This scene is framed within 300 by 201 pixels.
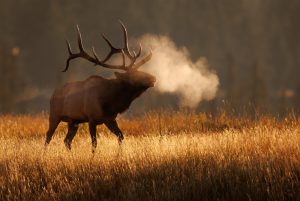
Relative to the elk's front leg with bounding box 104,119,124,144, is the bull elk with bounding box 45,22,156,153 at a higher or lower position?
higher

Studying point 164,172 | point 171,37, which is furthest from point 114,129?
point 171,37

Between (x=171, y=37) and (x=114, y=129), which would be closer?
(x=114, y=129)

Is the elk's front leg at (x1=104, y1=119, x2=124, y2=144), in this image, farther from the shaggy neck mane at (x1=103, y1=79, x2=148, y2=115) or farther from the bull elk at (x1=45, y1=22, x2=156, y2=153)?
the shaggy neck mane at (x1=103, y1=79, x2=148, y2=115)

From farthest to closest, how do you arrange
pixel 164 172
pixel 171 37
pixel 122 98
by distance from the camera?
1. pixel 171 37
2. pixel 122 98
3. pixel 164 172

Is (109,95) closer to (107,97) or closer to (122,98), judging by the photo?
(107,97)

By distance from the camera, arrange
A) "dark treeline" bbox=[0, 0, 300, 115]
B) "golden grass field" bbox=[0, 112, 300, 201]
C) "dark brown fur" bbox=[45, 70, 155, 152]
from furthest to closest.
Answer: "dark treeline" bbox=[0, 0, 300, 115], "dark brown fur" bbox=[45, 70, 155, 152], "golden grass field" bbox=[0, 112, 300, 201]

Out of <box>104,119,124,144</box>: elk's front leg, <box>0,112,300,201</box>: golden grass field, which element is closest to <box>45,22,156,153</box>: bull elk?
<box>104,119,124,144</box>: elk's front leg

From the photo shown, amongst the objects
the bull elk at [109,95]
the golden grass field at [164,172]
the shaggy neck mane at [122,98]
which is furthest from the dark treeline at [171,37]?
the golden grass field at [164,172]

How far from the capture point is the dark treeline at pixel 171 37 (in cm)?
5435

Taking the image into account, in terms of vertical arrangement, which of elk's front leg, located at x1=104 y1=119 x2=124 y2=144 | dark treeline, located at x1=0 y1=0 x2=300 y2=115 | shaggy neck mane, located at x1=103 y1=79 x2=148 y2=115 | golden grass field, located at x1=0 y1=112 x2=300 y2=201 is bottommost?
golden grass field, located at x1=0 y1=112 x2=300 y2=201

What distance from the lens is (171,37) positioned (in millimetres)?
75188

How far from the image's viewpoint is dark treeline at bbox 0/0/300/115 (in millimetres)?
54353

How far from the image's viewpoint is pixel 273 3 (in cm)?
9006

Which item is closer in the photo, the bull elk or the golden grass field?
the golden grass field
